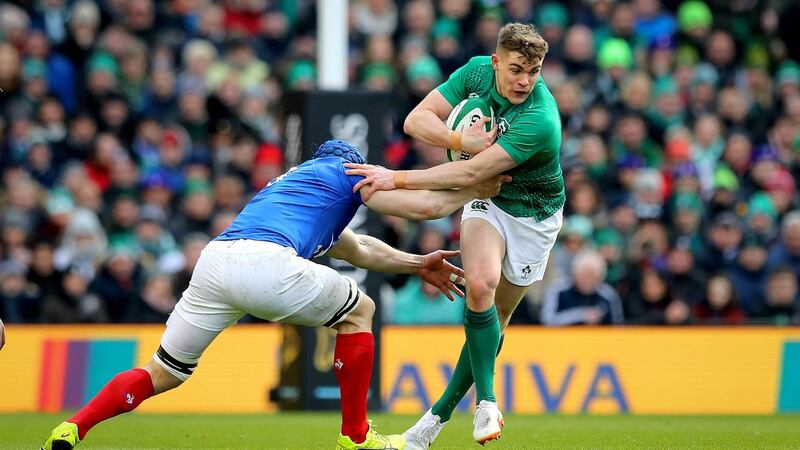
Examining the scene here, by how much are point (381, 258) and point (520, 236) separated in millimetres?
961

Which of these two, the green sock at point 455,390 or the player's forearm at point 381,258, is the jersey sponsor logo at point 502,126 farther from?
the green sock at point 455,390

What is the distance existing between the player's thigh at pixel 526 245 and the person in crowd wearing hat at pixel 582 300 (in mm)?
5316

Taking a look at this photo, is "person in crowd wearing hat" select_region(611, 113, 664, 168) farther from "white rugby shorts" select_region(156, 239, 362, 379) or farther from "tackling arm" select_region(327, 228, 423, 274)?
"white rugby shorts" select_region(156, 239, 362, 379)

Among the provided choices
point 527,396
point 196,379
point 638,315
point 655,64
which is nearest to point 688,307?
point 638,315

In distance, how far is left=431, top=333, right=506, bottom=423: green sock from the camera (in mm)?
8484

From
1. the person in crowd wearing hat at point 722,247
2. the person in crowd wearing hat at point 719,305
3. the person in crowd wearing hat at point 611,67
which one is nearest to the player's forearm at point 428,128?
the person in crowd wearing hat at point 719,305

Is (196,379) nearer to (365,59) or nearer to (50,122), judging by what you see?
(50,122)

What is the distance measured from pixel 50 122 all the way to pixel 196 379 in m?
3.79

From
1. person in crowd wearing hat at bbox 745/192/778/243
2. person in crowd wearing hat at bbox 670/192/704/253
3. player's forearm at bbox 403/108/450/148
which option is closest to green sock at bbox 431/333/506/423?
player's forearm at bbox 403/108/450/148

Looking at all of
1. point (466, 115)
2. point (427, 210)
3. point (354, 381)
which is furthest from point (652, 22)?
point (354, 381)

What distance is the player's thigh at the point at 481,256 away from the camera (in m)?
8.16

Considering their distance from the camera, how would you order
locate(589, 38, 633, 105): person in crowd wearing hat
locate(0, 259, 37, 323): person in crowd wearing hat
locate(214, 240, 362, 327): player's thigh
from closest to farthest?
locate(214, 240, 362, 327): player's thigh → locate(0, 259, 37, 323): person in crowd wearing hat → locate(589, 38, 633, 105): person in crowd wearing hat

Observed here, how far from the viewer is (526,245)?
855 centimetres

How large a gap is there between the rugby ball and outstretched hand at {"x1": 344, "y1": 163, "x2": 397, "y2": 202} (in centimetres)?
76
